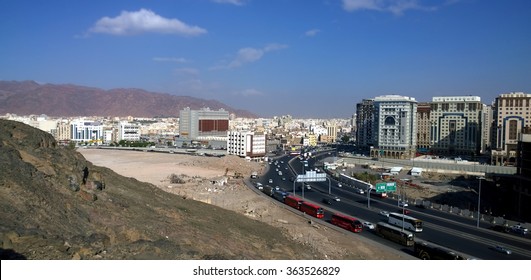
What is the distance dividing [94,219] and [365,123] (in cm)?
5964

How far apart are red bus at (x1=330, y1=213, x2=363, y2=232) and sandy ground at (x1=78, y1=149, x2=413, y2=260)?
41cm

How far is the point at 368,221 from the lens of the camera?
18.5m

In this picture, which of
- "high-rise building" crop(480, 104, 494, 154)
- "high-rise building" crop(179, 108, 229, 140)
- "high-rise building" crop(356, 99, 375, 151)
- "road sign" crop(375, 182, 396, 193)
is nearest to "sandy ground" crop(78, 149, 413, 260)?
"road sign" crop(375, 182, 396, 193)

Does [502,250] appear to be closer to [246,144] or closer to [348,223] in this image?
[348,223]

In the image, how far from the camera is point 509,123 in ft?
150

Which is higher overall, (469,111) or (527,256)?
(469,111)

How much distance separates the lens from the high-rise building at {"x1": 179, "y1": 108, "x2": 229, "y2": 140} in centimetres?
8000

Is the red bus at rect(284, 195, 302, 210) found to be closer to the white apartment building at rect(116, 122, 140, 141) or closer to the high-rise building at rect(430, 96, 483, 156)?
the high-rise building at rect(430, 96, 483, 156)

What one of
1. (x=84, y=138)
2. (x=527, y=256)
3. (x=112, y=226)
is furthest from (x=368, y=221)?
(x=84, y=138)

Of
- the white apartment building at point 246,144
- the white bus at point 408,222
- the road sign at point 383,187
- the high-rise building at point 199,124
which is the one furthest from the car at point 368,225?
the high-rise building at point 199,124

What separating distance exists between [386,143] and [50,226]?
48.9m

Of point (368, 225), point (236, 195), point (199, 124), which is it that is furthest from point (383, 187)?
point (199, 124)

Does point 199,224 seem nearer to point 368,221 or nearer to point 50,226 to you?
point 50,226

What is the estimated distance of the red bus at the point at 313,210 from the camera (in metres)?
19.0
